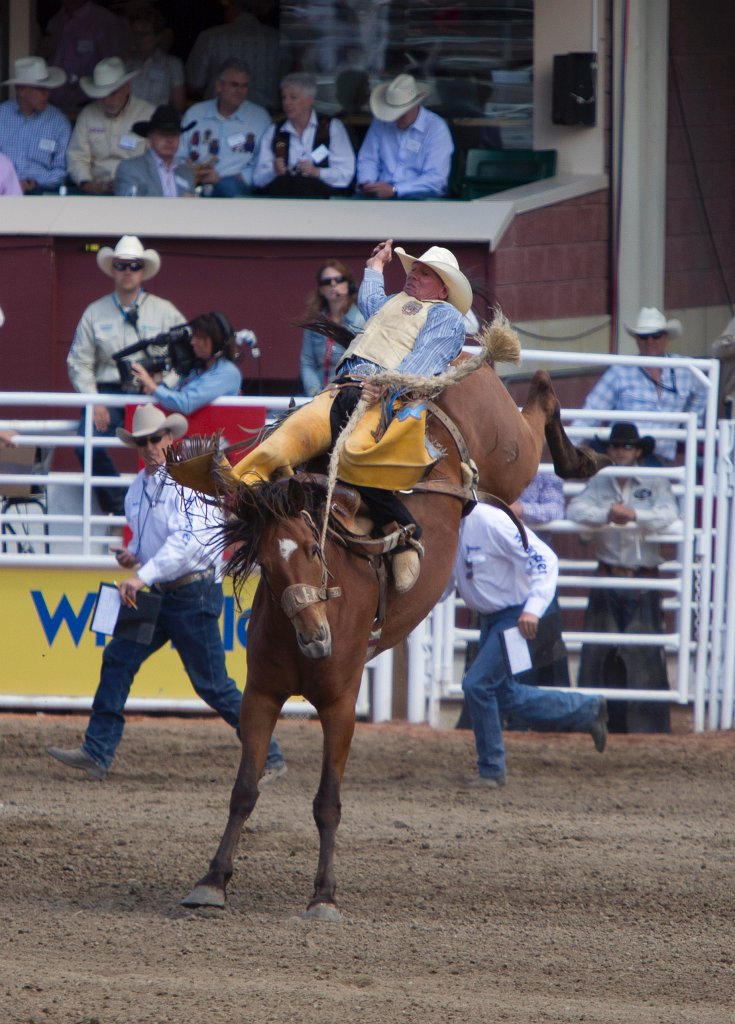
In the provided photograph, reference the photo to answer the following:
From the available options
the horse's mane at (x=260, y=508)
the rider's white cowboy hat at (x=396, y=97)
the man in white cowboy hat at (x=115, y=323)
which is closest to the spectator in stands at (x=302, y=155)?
the rider's white cowboy hat at (x=396, y=97)

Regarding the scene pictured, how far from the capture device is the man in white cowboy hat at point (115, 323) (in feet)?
33.3

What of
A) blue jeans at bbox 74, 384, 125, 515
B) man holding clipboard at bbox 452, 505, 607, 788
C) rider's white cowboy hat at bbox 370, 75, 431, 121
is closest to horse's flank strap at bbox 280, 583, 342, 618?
man holding clipboard at bbox 452, 505, 607, 788

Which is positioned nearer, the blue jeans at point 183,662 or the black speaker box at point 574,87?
the blue jeans at point 183,662

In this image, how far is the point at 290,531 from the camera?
5.78m

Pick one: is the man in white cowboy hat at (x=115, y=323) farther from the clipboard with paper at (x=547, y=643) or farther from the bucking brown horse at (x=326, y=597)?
the bucking brown horse at (x=326, y=597)

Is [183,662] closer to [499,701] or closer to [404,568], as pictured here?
[499,701]

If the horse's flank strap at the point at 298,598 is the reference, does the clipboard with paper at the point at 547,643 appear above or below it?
below

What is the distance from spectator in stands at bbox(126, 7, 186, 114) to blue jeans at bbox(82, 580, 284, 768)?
594 centimetres

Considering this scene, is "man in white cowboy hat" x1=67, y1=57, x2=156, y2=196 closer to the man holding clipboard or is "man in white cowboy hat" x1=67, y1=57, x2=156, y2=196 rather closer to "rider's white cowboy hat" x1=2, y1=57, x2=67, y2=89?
"rider's white cowboy hat" x1=2, y1=57, x2=67, y2=89

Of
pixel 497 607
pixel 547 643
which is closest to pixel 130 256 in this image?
pixel 497 607

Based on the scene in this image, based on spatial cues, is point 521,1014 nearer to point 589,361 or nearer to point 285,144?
point 589,361

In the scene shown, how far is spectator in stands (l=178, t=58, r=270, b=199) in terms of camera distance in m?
11.9

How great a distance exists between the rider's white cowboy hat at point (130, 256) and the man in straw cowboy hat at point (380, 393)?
3.78m

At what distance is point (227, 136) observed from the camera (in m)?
12.0
